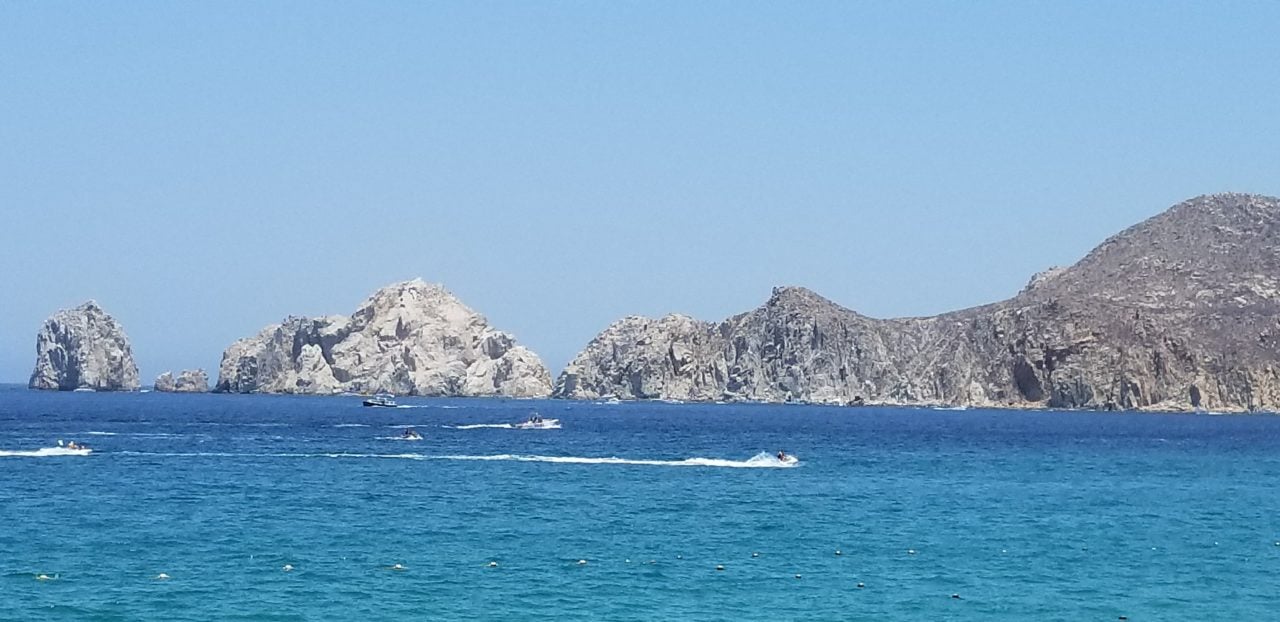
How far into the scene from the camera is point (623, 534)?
171 ft

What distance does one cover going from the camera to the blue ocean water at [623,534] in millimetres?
38594

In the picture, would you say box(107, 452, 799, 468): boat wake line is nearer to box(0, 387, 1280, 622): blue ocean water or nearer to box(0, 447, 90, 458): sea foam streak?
box(0, 387, 1280, 622): blue ocean water

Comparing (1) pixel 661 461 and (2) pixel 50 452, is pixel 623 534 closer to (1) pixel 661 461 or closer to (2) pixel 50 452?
(1) pixel 661 461

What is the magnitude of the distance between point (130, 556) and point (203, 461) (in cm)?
4106

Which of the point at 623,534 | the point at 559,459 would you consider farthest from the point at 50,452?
the point at 623,534

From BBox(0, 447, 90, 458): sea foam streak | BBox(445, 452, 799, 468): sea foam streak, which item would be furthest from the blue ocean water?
BBox(0, 447, 90, 458): sea foam streak

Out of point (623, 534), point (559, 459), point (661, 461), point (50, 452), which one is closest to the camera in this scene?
point (623, 534)

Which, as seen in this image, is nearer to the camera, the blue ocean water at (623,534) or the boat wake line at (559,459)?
the blue ocean water at (623,534)

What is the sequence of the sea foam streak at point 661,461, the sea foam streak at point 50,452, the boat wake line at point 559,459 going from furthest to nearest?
the sea foam streak at point 50,452
the boat wake line at point 559,459
the sea foam streak at point 661,461

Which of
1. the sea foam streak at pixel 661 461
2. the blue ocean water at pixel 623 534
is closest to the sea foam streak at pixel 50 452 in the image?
the blue ocean water at pixel 623 534

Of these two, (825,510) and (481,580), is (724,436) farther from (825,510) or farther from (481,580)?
(481,580)

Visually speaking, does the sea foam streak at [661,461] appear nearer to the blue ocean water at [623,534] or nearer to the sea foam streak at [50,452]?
the blue ocean water at [623,534]

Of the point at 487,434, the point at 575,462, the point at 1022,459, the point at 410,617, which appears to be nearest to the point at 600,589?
the point at 410,617

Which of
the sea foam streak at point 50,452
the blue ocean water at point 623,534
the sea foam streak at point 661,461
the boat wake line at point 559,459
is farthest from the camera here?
the sea foam streak at point 50,452
